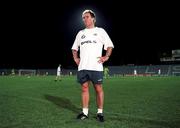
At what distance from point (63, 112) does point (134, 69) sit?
46602mm

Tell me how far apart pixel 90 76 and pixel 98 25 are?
6229 cm

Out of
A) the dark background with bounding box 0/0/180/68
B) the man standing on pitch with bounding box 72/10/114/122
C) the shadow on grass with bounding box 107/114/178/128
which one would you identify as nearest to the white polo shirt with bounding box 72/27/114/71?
the man standing on pitch with bounding box 72/10/114/122

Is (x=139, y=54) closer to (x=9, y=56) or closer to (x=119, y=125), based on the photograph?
(x=9, y=56)

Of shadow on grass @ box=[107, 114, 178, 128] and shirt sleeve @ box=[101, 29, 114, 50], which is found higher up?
shirt sleeve @ box=[101, 29, 114, 50]

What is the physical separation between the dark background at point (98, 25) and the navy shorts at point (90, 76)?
6130 centimetres

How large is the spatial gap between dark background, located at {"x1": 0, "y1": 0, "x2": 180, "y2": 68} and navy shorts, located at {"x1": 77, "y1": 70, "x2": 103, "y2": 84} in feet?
201

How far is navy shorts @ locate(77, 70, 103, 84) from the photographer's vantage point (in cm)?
642

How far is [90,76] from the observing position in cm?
644

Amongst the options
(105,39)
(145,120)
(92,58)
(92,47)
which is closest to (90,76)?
(92,58)

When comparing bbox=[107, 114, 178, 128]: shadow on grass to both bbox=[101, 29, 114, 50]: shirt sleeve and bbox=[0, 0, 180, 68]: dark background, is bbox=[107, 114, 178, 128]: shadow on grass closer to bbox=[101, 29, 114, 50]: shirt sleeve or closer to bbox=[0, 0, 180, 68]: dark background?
bbox=[101, 29, 114, 50]: shirt sleeve

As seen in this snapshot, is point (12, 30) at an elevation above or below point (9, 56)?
above

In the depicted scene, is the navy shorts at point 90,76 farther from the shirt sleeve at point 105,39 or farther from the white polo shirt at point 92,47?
the shirt sleeve at point 105,39

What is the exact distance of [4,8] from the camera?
68.4 metres

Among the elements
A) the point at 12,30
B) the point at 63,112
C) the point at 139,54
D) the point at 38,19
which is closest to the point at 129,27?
the point at 139,54
